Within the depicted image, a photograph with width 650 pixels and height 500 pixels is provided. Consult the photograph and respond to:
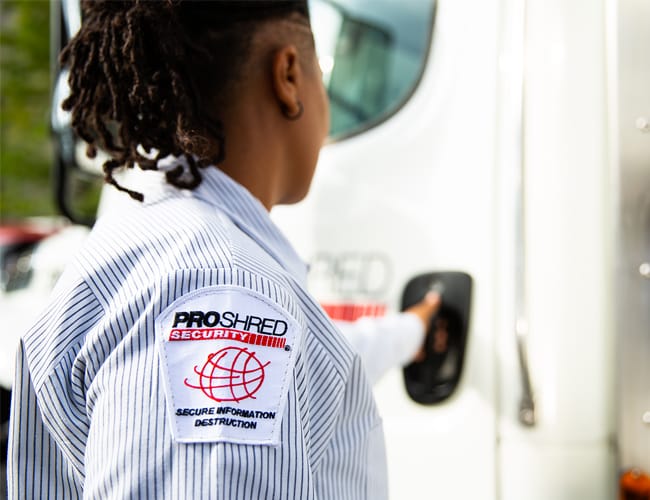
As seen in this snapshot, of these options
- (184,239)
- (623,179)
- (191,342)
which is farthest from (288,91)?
(623,179)

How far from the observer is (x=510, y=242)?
4.36ft

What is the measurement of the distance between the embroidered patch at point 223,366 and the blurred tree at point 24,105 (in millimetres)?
9121

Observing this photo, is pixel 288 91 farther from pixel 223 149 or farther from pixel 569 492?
pixel 569 492

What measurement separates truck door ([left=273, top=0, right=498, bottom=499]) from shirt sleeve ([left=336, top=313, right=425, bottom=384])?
7cm

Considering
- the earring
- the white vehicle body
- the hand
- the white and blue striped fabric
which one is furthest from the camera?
the hand

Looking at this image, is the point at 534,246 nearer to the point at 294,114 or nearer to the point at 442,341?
the point at 442,341

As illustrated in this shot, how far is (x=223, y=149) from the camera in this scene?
97 cm

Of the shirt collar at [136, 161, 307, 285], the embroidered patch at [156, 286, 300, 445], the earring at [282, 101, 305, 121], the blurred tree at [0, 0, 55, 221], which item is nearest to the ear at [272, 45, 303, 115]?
the earring at [282, 101, 305, 121]

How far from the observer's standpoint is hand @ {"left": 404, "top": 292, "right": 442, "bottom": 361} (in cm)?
147

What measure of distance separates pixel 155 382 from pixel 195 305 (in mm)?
85

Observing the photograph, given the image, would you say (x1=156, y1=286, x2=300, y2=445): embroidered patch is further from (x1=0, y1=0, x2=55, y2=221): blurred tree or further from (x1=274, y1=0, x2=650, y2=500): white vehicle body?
(x1=0, y1=0, x2=55, y2=221): blurred tree

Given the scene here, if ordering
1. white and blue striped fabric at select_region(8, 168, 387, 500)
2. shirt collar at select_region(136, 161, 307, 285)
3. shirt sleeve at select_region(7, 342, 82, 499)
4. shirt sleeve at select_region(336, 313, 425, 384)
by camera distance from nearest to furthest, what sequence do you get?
white and blue striped fabric at select_region(8, 168, 387, 500)
shirt sleeve at select_region(7, 342, 82, 499)
shirt collar at select_region(136, 161, 307, 285)
shirt sleeve at select_region(336, 313, 425, 384)

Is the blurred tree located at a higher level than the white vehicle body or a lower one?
higher

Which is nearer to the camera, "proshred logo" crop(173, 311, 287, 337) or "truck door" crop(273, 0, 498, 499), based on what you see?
"proshred logo" crop(173, 311, 287, 337)
